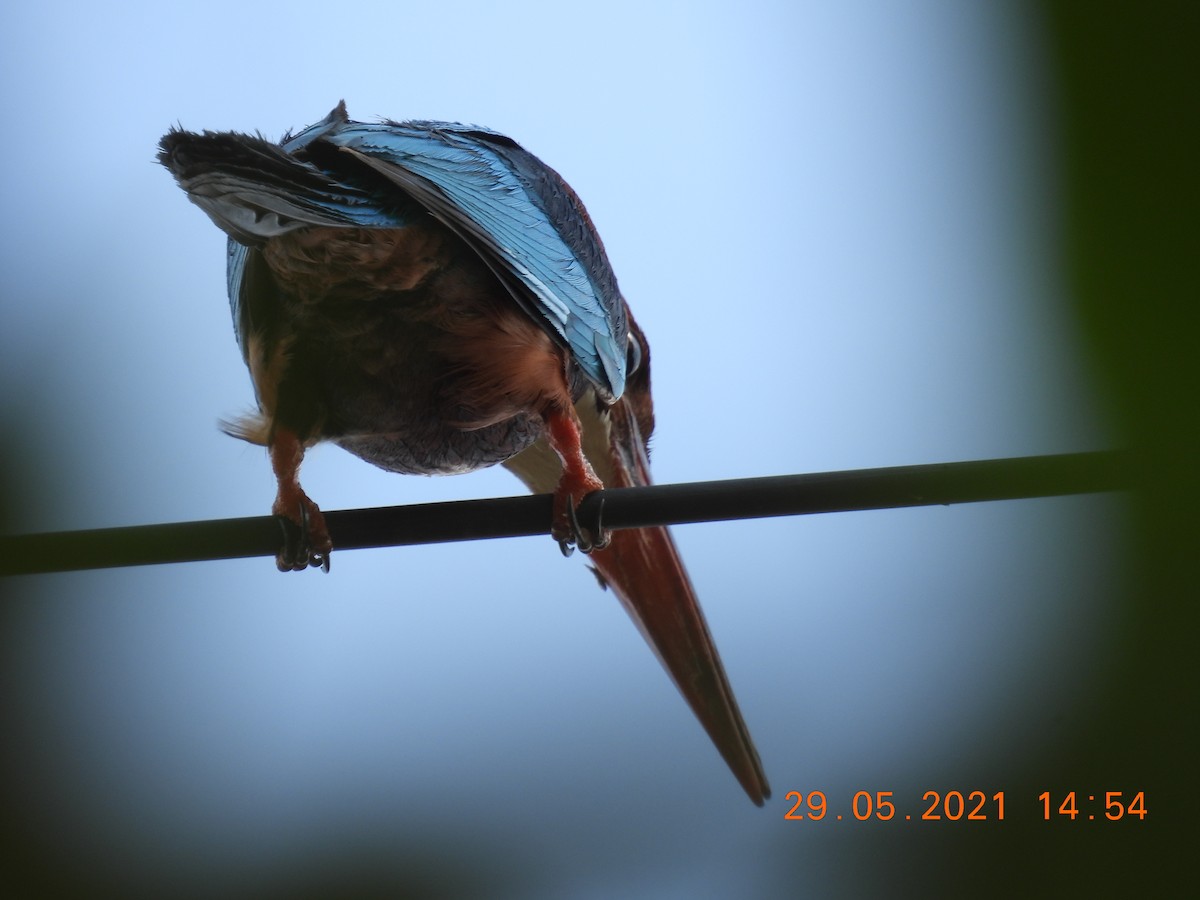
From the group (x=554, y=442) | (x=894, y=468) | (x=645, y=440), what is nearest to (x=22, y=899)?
(x=894, y=468)

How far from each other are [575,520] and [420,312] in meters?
0.53

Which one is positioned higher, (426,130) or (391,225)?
(426,130)

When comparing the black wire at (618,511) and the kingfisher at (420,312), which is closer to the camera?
the black wire at (618,511)

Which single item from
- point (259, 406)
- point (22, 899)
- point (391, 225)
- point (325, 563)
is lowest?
point (325, 563)

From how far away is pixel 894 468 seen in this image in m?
1.67

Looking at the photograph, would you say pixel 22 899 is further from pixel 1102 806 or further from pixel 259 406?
pixel 259 406

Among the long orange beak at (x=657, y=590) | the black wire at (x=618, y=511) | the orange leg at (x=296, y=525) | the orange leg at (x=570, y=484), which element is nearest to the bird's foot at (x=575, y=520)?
the orange leg at (x=570, y=484)

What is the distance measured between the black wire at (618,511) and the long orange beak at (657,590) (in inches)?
36.5

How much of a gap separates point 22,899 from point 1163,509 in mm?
679

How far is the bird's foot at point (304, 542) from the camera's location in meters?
2.39

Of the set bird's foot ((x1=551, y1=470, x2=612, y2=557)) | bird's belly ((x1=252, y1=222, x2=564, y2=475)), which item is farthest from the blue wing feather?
bird's foot ((x1=551, y1=470, x2=612, y2=557))
